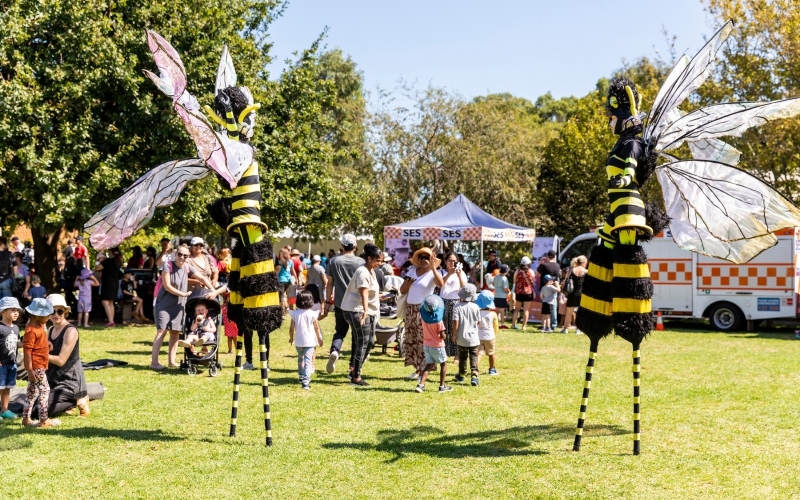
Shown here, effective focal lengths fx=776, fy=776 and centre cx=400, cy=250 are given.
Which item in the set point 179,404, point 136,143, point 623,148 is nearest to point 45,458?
point 179,404

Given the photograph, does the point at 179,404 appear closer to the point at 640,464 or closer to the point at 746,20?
the point at 640,464

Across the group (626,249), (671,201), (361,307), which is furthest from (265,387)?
(671,201)

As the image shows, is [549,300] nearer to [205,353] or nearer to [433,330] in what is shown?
[433,330]

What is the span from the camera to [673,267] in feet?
64.2

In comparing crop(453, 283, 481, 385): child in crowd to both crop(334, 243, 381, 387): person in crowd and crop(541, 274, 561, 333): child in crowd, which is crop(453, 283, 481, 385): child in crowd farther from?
crop(541, 274, 561, 333): child in crowd

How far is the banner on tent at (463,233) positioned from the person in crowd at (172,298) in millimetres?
9598

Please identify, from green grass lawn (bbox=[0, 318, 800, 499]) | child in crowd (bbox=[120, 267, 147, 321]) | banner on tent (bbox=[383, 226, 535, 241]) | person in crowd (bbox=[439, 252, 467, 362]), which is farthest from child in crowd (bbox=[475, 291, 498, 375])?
child in crowd (bbox=[120, 267, 147, 321])

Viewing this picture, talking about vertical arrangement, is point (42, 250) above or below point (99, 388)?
above

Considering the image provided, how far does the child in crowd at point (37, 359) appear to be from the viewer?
7.73m

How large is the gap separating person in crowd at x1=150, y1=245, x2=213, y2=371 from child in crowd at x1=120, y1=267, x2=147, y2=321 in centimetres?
741

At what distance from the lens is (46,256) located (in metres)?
19.7

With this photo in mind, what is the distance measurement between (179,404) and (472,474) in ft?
13.9

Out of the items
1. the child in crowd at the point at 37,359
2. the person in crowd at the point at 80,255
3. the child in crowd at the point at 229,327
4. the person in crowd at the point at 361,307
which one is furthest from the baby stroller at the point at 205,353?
the person in crowd at the point at 80,255

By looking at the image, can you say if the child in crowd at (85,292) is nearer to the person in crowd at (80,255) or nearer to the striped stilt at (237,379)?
the person in crowd at (80,255)
